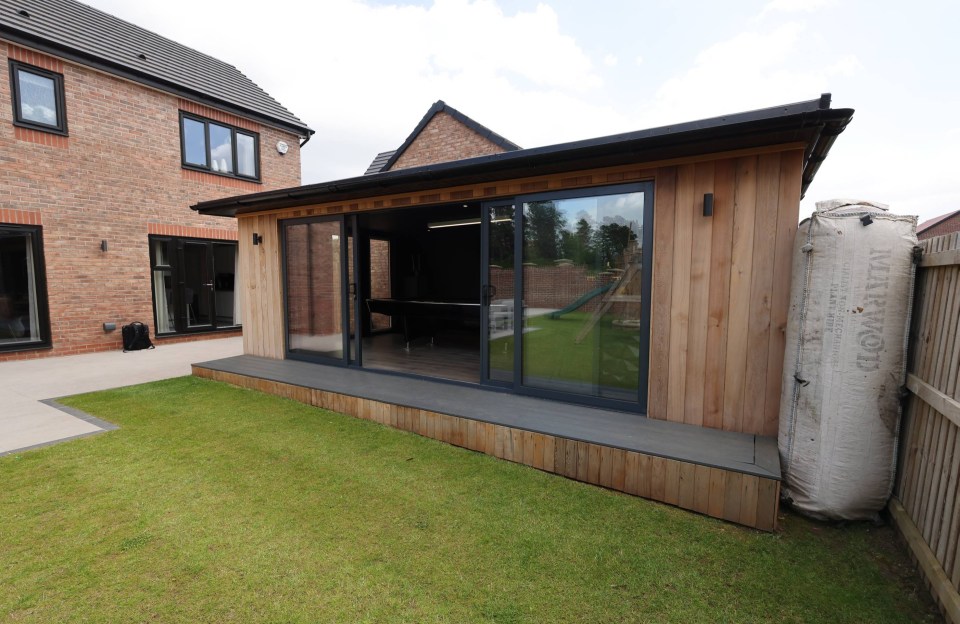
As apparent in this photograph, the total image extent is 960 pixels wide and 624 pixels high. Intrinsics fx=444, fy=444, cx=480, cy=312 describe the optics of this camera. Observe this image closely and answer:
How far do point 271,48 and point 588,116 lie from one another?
47.8 feet

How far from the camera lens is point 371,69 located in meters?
15.0

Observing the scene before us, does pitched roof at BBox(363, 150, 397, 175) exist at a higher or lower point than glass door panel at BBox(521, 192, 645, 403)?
higher

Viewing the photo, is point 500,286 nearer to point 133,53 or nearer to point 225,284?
point 225,284

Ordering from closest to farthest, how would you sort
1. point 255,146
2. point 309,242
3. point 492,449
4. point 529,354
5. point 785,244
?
point 785,244 → point 492,449 → point 529,354 → point 309,242 → point 255,146

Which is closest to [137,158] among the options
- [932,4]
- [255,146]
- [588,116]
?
[255,146]

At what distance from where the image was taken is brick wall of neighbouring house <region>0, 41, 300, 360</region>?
708 cm

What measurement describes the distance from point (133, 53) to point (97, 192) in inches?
119

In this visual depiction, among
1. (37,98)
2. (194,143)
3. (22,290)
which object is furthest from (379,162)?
(22,290)

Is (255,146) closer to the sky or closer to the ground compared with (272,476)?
closer to the sky

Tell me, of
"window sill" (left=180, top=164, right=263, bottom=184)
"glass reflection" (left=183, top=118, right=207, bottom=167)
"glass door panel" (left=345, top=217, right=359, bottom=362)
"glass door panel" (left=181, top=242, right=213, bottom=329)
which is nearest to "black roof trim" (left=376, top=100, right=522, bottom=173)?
"window sill" (left=180, top=164, right=263, bottom=184)

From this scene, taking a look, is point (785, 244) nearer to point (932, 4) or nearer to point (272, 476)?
point (272, 476)

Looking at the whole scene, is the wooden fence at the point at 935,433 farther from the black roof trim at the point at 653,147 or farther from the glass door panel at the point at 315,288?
the glass door panel at the point at 315,288

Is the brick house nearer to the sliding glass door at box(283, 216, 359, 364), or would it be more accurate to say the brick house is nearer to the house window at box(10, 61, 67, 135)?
the house window at box(10, 61, 67, 135)

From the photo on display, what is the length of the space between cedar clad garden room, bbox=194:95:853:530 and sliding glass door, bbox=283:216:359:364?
1.24 ft
